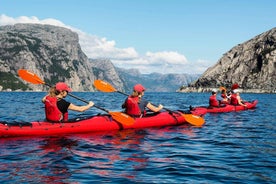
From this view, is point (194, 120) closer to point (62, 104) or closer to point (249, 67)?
point (62, 104)

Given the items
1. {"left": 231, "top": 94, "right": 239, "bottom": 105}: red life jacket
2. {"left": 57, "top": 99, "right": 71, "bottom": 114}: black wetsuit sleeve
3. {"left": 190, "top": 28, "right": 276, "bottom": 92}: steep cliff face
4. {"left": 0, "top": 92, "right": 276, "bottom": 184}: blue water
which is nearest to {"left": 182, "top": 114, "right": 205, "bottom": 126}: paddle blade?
{"left": 0, "top": 92, "right": 276, "bottom": 184}: blue water

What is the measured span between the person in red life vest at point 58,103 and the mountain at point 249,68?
507 feet

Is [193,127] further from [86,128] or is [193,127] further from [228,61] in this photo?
[228,61]

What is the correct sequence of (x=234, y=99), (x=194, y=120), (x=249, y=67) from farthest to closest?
(x=249, y=67) → (x=234, y=99) → (x=194, y=120)

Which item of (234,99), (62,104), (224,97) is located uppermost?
(62,104)

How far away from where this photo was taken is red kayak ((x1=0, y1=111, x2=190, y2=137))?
14.2 metres

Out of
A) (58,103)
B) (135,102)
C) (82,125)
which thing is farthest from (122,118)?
(58,103)

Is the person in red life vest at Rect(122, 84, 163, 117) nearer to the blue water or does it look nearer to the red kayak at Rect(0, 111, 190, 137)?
the red kayak at Rect(0, 111, 190, 137)

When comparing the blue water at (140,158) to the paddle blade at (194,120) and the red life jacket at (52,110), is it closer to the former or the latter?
the red life jacket at (52,110)

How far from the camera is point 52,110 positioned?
47.6ft

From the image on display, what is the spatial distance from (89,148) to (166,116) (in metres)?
7.78

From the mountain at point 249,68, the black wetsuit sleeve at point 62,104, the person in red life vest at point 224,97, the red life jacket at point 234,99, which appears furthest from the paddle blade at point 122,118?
the mountain at point 249,68

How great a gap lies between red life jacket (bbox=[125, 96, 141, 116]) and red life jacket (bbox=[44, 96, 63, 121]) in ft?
12.0

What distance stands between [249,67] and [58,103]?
580 ft
